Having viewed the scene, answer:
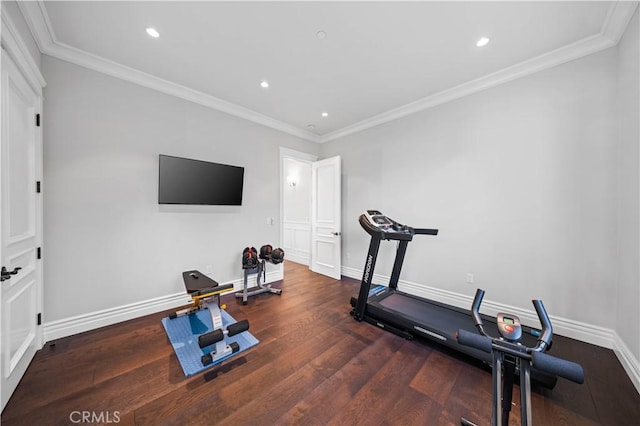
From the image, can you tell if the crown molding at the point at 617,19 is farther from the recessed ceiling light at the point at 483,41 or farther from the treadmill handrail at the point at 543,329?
the treadmill handrail at the point at 543,329

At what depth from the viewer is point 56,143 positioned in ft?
7.63

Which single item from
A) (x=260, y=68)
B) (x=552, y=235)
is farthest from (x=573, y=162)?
(x=260, y=68)

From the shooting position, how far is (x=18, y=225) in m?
1.80

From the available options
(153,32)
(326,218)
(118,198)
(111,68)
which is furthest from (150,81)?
(326,218)

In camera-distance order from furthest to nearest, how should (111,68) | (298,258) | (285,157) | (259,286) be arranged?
(298,258)
(285,157)
(259,286)
(111,68)

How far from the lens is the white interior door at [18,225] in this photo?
1553mm

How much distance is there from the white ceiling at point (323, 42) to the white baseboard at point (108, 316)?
2.65m

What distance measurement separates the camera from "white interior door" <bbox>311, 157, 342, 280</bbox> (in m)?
4.36

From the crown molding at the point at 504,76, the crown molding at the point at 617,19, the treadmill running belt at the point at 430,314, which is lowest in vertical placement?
the treadmill running belt at the point at 430,314

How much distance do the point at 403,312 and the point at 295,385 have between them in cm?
140

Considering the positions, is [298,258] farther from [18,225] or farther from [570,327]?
[570,327]

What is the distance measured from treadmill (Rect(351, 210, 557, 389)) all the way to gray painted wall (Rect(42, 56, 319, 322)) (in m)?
2.13

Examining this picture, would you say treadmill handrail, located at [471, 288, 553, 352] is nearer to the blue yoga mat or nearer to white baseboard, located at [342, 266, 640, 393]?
white baseboard, located at [342, 266, 640, 393]

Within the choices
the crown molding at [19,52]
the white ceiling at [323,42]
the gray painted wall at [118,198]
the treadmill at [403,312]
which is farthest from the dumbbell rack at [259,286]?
the crown molding at [19,52]
